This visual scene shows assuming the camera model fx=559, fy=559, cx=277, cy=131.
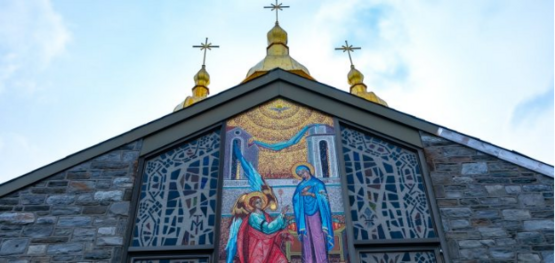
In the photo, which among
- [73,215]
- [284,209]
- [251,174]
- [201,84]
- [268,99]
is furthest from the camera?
[201,84]

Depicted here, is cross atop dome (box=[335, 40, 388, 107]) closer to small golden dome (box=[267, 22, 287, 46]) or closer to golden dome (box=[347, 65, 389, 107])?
golden dome (box=[347, 65, 389, 107])

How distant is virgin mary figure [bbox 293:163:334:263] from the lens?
6.49 metres

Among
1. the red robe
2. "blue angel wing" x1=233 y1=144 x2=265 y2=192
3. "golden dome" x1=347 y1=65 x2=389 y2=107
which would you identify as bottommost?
the red robe

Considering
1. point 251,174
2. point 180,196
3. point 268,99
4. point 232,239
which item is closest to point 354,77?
point 268,99

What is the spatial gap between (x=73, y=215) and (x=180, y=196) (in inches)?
50.8

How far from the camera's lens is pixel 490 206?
6.79m

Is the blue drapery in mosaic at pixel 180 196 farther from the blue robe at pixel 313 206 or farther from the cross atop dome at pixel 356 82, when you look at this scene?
the cross atop dome at pixel 356 82

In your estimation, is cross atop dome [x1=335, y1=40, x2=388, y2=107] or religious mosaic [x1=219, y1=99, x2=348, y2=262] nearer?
religious mosaic [x1=219, y1=99, x2=348, y2=262]

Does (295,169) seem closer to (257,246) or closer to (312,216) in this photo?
(312,216)

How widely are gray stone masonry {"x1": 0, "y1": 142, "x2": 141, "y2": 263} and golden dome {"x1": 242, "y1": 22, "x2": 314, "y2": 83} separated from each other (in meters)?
7.87

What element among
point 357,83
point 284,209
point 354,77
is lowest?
point 284,209

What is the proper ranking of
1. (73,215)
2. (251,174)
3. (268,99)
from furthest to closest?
(268,99), (251,174), (73,215)

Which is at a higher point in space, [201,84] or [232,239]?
[201,84]

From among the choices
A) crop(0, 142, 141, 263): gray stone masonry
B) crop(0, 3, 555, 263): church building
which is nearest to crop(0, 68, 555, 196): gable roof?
crop(0, 3, 555, 263): church building
